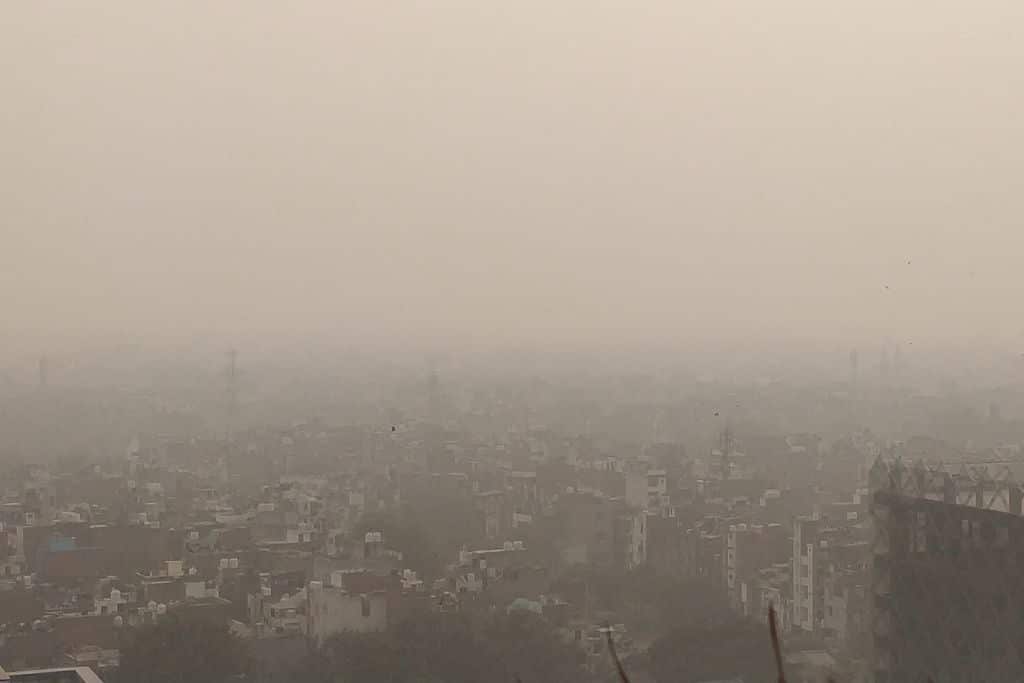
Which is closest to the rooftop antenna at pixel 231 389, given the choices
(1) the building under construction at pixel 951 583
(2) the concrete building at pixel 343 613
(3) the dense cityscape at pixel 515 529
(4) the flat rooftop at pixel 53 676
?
(3) the dense cityscape at pixel 515 529

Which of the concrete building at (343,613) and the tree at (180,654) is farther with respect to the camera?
the concrete building at (343,613)

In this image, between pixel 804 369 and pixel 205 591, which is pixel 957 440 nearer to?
pixel 804 369

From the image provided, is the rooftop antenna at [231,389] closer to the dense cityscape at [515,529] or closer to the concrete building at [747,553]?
the dense cityscape at [515,529]

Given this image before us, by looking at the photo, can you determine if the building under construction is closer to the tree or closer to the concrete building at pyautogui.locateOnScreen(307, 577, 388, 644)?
the concrete building at pyautogui.locateOnScreen(307, 577, 388, 644)

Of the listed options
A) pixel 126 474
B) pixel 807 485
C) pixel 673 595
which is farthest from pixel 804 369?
pixel 126 474

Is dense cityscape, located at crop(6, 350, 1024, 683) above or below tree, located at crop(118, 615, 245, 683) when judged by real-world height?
above

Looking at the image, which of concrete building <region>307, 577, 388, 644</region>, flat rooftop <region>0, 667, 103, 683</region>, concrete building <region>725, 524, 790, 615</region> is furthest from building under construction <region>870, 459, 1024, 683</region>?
flat rooftop <region>0, 667, 103, 683</region>

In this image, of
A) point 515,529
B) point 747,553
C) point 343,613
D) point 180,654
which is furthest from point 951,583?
point 180,654
